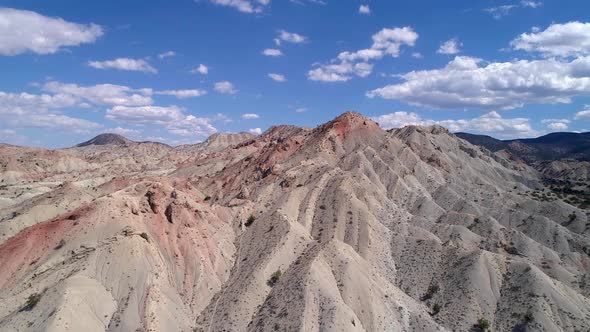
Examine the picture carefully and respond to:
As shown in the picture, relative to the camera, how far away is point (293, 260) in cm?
5706

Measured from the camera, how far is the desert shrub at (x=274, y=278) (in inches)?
2073

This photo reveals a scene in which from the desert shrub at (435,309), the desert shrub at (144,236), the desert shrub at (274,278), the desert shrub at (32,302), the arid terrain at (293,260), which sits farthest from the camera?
the desert shrub at (435,309)

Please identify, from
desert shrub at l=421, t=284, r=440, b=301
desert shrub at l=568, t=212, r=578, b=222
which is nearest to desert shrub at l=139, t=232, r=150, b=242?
desert shrub at l=421, t=284, r=440, b=301

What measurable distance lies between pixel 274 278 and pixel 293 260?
4.57 m

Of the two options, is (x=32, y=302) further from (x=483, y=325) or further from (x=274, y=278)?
(x=483, y=325)

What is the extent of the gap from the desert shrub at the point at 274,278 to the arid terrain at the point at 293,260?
0.17m

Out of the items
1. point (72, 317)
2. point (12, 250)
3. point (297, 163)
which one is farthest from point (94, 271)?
point (297, 163)

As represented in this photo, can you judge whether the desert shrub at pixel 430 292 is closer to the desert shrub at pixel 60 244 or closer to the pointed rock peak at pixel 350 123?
the desert shrub at pixel 60 244

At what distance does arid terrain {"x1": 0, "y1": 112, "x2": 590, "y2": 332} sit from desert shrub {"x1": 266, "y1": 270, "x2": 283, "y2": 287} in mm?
Answer: 166

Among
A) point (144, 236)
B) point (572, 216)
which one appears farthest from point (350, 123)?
point (144, 236)

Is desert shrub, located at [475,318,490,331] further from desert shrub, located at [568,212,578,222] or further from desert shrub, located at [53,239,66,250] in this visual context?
desert shrub, located at [568,212,578,222]

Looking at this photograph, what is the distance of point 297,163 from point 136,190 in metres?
37.1

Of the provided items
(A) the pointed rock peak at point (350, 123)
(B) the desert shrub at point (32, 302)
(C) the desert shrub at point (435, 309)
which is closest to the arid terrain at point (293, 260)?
(B) the desert shrub at point (32, 302)

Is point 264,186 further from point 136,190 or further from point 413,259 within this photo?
point 413,259
